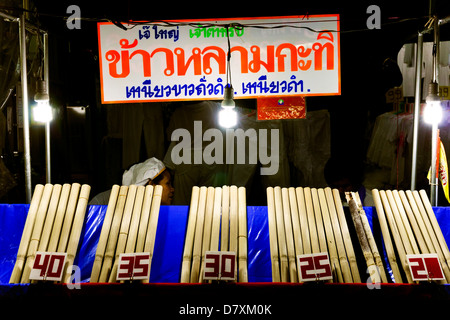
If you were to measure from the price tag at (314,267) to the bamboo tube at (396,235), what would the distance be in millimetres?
486

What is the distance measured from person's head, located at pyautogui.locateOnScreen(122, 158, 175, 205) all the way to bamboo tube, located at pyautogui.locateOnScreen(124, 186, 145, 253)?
194 cm

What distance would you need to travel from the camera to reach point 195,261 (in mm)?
2205

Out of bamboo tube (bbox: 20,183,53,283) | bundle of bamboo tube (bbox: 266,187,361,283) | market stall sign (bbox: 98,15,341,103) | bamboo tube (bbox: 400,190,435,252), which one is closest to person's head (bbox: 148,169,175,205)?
market stall sign (bbox: 98,15,341,103)

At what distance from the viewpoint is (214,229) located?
2.36 metres

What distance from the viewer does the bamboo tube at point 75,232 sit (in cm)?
219

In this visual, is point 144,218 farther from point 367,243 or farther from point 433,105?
point 433,105

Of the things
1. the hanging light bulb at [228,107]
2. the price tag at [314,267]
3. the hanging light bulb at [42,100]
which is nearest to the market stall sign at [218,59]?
the hanging light bulb at [228,107]

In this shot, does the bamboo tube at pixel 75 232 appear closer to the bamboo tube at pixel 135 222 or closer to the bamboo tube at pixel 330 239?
the bamboo tube at pixel 135 222

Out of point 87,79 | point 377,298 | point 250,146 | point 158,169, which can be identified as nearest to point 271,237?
point 377,298

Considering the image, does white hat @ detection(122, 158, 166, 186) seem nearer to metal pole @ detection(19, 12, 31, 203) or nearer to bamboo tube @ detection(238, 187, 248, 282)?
metal pole @ detection(19, 12, 31, 203)

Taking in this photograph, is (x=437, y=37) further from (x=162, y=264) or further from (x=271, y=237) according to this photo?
(x=162, y=264)

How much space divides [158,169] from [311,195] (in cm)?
265

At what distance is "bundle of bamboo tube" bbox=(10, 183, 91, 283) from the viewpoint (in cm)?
219
